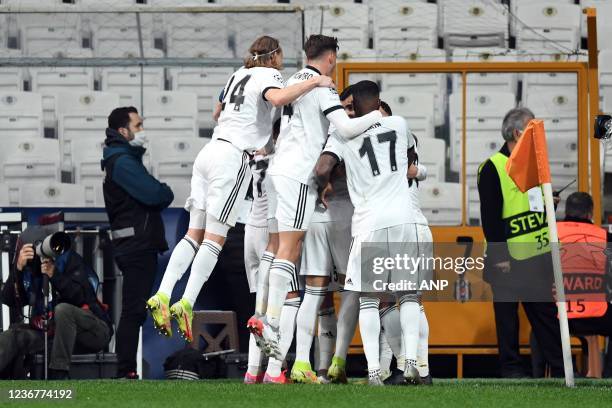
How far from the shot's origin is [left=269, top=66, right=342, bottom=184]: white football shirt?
8.07 meters

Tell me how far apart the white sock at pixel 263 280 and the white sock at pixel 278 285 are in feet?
0.86

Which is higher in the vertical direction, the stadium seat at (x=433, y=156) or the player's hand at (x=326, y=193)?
the stadium seat at (x=433, y=156)

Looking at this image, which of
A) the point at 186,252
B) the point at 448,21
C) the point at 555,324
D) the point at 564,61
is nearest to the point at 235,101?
the point at 186,252

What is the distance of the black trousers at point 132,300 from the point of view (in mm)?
9727

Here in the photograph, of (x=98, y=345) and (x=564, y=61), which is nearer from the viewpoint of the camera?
(x=98, y=345)

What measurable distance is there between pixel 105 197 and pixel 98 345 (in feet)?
3.43

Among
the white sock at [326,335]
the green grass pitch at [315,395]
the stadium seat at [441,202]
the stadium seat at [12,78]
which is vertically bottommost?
the green grass pitch at [315,395]

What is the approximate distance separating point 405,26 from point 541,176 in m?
5.67

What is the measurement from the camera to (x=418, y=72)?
1101 cm

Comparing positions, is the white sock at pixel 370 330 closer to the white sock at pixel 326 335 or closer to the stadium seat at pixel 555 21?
the white sock at pixel 326 335

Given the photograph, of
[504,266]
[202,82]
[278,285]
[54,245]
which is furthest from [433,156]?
[278,285]

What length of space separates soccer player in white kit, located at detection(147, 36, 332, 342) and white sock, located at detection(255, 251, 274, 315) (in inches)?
10.5

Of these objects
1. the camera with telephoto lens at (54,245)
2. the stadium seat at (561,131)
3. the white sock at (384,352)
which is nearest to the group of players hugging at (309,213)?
the white sock at (384,352)

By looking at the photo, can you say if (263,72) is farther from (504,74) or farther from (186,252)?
(504,74)
